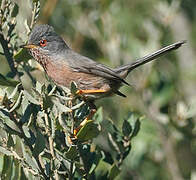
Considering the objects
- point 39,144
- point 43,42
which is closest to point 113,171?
point 39,144

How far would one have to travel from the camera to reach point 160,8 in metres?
5.72

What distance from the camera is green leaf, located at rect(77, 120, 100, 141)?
313 cm

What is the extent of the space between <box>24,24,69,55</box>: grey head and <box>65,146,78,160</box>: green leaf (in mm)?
1015

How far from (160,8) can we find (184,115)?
53.4 inches

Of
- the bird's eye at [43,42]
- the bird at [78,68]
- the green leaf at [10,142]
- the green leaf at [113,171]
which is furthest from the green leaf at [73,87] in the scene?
the bird's eye at [43,42]

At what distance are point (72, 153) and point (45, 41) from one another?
1.50 m

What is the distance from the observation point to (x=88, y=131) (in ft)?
10.4

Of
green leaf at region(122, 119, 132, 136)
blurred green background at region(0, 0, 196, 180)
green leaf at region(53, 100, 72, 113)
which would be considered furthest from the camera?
blurred green background at region(0, 0, 196, 180)

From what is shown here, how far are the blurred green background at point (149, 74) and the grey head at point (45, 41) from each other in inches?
15.2

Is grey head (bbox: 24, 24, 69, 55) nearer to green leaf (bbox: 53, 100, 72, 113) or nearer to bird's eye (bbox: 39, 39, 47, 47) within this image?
bird's eye (bbox: 39, 39, 47, 47)

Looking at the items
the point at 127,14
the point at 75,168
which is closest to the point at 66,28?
the point at 127,14

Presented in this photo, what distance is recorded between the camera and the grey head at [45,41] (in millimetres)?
4016

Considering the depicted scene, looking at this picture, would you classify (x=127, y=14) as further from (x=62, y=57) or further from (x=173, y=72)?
(x=62, y=57)

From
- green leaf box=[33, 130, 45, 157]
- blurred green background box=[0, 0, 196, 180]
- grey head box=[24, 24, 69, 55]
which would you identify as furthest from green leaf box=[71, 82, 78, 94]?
blurred green background box=[0, 0, 196, 180]
